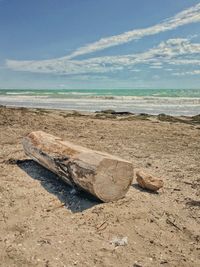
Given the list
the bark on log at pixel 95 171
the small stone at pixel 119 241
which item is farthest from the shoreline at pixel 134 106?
the small stone at pixel 119 241

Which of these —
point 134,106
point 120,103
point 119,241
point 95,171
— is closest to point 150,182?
point 95,171

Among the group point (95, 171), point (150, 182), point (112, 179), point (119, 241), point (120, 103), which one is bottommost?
point (120, 103)

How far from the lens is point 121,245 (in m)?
4.09

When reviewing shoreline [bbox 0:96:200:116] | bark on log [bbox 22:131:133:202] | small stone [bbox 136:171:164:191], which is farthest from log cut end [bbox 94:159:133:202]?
shoreline [bbox 0:96:200:116]

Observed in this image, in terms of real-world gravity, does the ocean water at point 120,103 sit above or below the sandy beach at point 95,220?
below

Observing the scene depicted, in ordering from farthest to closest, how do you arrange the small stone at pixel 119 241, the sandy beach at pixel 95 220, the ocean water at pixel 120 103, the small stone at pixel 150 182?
1. the ocean water at pixel 120 103
2. the small stone at pixel 150 182
3. the small stone at pixel 119 241
4. the sandy beach at pixel 95 220

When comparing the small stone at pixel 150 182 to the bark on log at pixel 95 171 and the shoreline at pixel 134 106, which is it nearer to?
the bark on log at pixel 95 171

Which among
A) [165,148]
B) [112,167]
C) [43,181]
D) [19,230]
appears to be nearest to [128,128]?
[165,148]

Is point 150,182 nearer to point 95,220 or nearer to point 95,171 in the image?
point 95,171

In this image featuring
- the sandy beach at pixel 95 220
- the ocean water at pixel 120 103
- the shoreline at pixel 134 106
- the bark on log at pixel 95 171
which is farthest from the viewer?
the ocean water at pixel 120 103

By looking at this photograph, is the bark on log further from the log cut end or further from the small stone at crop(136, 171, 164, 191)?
the small stone at crop(136, 171, 164, 191)

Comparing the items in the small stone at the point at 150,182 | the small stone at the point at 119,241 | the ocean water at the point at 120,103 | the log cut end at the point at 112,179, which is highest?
the log cut end at the point at 112,179

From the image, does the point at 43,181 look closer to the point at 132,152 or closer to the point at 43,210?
the point at 43,210

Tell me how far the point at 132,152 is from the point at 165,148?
1.11m
